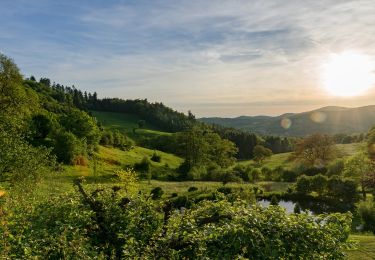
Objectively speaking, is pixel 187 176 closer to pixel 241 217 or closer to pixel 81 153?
pixel 81 153

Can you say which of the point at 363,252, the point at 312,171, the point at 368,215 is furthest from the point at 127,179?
the point at 312,171

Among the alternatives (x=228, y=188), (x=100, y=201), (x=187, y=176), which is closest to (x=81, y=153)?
(x=187, y=176)

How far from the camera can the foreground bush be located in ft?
40.6

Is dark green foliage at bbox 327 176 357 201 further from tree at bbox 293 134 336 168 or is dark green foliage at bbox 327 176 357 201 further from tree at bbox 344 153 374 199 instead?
tree at bbox 293 134 336 168

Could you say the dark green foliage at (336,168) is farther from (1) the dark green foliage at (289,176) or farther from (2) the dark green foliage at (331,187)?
(2) the dark green foliage at (331,187)

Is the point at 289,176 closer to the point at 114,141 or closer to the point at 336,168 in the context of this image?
the point at 336,168

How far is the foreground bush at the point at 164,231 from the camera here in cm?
1237

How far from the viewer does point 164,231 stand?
14047mm

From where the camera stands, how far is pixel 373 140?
85375 millimetres

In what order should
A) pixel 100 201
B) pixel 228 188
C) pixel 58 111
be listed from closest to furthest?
pixel 100 201
pixel 228 188
pixel 58 111

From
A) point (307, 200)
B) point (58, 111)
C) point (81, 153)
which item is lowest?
point (307, 200)

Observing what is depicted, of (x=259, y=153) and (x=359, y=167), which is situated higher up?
(x=359, y=167)

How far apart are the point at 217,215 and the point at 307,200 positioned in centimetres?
7292

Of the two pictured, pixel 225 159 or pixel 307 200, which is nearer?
pixel 307 200
